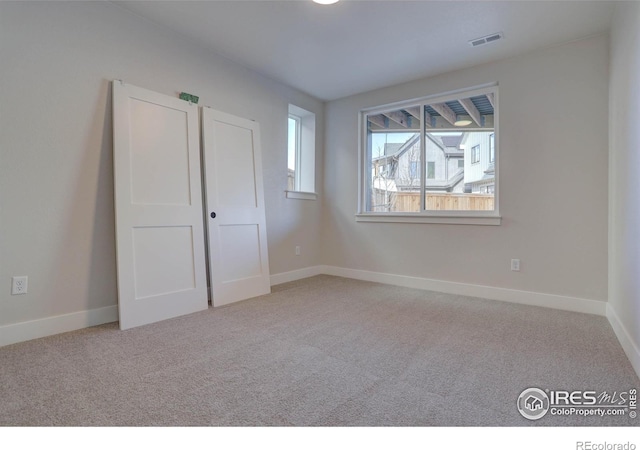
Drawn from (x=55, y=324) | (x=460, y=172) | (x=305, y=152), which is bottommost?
(x=55, y=324)

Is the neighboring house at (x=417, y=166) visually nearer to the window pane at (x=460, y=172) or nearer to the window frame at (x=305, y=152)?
the window pane at (x=460, y=172)

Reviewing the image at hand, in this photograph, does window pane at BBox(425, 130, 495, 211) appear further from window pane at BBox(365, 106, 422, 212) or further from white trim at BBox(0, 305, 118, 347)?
white trim at BBox(0, 305, 118, 347)

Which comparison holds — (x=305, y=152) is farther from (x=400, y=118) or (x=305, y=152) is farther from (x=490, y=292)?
(x=490, y=292)

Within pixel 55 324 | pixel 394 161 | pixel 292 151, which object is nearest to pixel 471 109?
pixel 394 161

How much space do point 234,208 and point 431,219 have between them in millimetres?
2185

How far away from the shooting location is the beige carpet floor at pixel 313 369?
1.32 m

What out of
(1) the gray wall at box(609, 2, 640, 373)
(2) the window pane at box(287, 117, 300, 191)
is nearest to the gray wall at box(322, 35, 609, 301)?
(1) the gray wall at box(609, 2, 640, 373)

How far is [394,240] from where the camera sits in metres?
3.96

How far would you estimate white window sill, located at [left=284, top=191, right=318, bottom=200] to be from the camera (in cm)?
406

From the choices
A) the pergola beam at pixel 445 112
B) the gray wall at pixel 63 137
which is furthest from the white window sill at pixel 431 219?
the gray wall at pixel 63 137

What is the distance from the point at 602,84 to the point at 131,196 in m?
4.01

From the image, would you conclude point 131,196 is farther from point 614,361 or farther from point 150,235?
point 614,361

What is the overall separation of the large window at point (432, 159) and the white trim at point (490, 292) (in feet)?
2.32

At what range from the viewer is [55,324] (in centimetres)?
222
